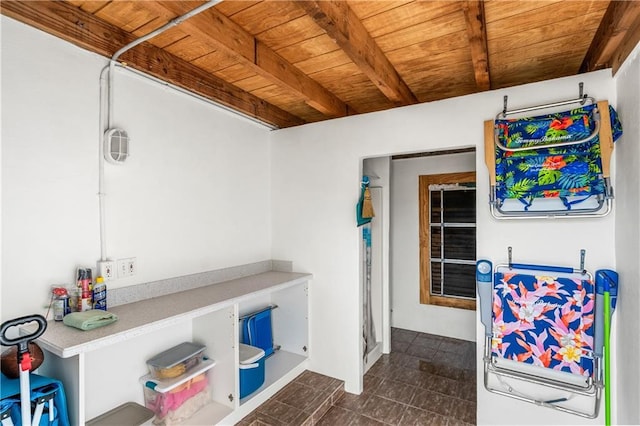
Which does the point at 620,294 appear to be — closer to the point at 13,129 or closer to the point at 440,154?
the point at 440,154

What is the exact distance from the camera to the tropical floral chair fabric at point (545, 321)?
1857 millimetres

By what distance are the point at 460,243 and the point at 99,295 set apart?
11.9 feet

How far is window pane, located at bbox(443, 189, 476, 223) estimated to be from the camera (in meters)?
3.94

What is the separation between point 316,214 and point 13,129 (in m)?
1.97

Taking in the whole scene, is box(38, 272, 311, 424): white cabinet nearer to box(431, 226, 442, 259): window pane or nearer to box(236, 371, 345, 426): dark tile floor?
box(236, 371, 345, 426): dark tile floor

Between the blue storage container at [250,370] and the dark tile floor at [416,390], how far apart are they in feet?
1.70

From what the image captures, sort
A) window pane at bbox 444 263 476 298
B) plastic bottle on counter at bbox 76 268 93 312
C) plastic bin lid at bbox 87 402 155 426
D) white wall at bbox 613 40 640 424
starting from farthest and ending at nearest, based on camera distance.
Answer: window pane at bbox 444 263 476 298
plastic bin lid at bbox 87 402 155 426
plastic bottle on counter at bbox 76 268 93 312
white wall at bbox 613 40 640 424

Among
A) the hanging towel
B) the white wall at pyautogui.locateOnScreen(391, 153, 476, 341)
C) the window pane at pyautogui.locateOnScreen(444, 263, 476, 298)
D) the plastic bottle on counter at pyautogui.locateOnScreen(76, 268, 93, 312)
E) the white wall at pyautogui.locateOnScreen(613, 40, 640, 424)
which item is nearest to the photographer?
the white wall at pyautogui.locateOnScreen(613, 40, 640, 424)

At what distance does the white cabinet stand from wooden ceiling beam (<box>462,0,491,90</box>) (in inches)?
75.8

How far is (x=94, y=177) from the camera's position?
184cm

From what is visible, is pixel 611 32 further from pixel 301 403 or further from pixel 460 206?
pixel 301 403

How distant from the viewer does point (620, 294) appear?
1.77 m

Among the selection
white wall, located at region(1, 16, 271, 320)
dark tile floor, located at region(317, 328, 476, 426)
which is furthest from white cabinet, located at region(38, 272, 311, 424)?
dark tile floor, located at region(317, 328, 476, 426)

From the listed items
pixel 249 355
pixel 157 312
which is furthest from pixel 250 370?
pixel 157 312
